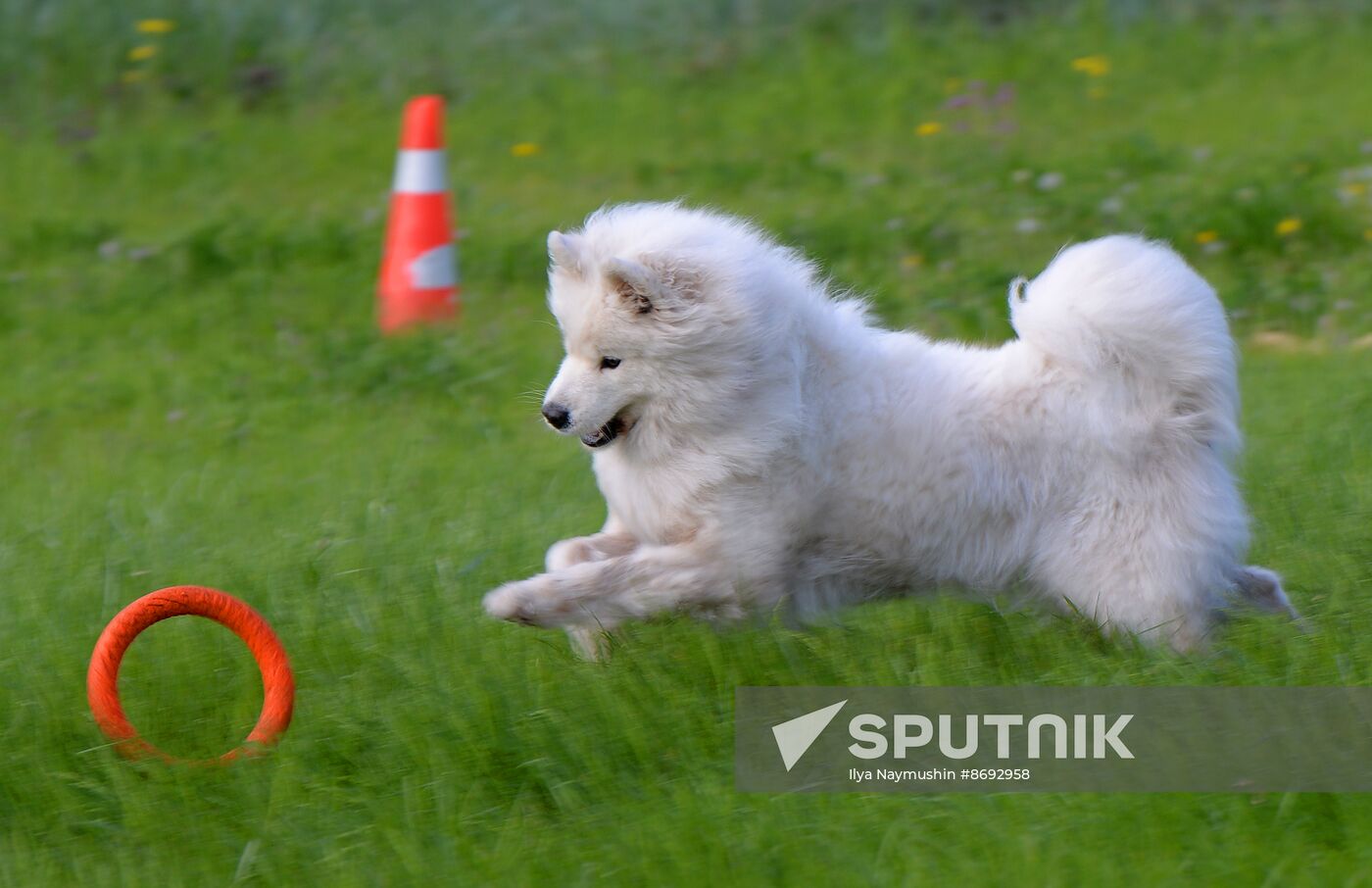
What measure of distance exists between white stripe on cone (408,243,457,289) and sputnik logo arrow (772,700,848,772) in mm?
4677

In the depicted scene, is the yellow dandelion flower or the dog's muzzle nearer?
the dog's muzzle

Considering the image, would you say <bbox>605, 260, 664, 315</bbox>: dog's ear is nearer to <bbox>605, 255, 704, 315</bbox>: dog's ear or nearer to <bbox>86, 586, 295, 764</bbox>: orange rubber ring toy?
<bbox>605, 255, 704, 315</bbox>: dog's ear

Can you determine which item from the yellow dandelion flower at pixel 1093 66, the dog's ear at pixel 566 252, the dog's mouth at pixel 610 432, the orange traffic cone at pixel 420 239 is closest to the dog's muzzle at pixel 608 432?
the dog's mouth at pixel 610 432

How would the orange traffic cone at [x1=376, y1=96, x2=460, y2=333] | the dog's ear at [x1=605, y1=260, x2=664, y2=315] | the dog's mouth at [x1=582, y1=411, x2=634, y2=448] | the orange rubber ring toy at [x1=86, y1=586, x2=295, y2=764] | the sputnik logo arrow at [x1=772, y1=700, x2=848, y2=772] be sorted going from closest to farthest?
the sputnik logo arrow at [x1=772, y1=700, x2=848, y2=772]
the orange rubber ring toy at [x1=86, y1=586, x2=295, y2=764]
the dog's ear at [x1=605, y1=260, x2=664, y2=315]
the dog's mouth at [x1=582, y1=411, x2=634, y2=448]
the orange traffic cone at [x1=376, y1=96, x2=460, y2=333]

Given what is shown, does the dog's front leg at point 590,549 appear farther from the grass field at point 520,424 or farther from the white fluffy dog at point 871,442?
the grass field at point 520,424

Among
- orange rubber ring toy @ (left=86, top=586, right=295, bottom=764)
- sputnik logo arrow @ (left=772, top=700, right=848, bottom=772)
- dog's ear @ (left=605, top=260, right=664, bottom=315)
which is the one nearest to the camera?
sputnik logo arrow @ (left=772, top=700, right=848, bottom=772)

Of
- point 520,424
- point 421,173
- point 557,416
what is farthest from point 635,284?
point 421,173

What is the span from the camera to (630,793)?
11.4 ft

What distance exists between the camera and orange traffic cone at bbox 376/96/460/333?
7895 mm

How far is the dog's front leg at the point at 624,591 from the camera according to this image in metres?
3.79

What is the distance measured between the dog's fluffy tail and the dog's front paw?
4.68ft

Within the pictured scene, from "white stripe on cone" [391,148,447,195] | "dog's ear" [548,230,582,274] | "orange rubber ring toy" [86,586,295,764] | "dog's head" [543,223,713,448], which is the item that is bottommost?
"orange rubber ring toy" [86,586,295,764]

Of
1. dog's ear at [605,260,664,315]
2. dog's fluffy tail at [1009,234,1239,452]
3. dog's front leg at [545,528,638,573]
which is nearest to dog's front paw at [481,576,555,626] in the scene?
dog's front leg at [545,528,638,573]

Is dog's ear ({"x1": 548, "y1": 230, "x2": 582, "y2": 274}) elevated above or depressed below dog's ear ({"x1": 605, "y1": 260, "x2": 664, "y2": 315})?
above
